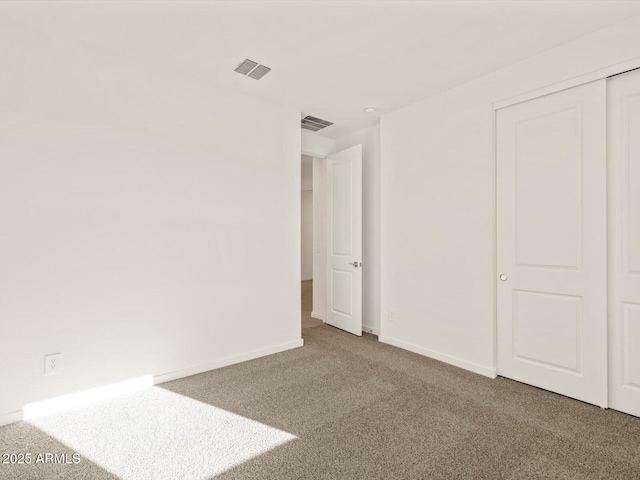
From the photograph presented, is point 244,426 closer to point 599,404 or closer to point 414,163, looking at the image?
point 599,404

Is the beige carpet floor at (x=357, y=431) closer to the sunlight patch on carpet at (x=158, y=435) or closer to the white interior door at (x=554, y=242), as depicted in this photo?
the sunlight patch on carpet at (x=158, y=435)

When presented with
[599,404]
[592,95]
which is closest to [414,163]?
[592,95]

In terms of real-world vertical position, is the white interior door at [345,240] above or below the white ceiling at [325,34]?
below

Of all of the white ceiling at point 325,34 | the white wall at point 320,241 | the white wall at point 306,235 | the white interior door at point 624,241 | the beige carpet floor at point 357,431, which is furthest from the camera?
the white wall at point 306,235

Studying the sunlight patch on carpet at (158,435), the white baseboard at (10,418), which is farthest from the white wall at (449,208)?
the white baseboard at (10,418)

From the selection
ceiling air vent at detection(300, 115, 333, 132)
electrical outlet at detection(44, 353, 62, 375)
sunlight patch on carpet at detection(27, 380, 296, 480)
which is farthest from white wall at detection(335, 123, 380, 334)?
electrical outlet at detection(44, 353, 62, 375)

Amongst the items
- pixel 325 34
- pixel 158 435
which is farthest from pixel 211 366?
pixel 325 34

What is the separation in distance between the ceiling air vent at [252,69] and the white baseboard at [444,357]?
126 inches

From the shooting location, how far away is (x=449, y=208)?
10.8ft

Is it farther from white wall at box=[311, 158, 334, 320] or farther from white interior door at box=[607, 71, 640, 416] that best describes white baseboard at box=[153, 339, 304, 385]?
white interior door at box=[607, 71, 640, 416]

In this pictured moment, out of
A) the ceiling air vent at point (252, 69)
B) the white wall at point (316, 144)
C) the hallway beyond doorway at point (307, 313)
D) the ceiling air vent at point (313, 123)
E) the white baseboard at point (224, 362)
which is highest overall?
the ceiling air vent at point (252, 69)

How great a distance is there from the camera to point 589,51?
2.40m

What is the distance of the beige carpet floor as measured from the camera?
174cm

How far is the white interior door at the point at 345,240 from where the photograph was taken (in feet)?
13.8
